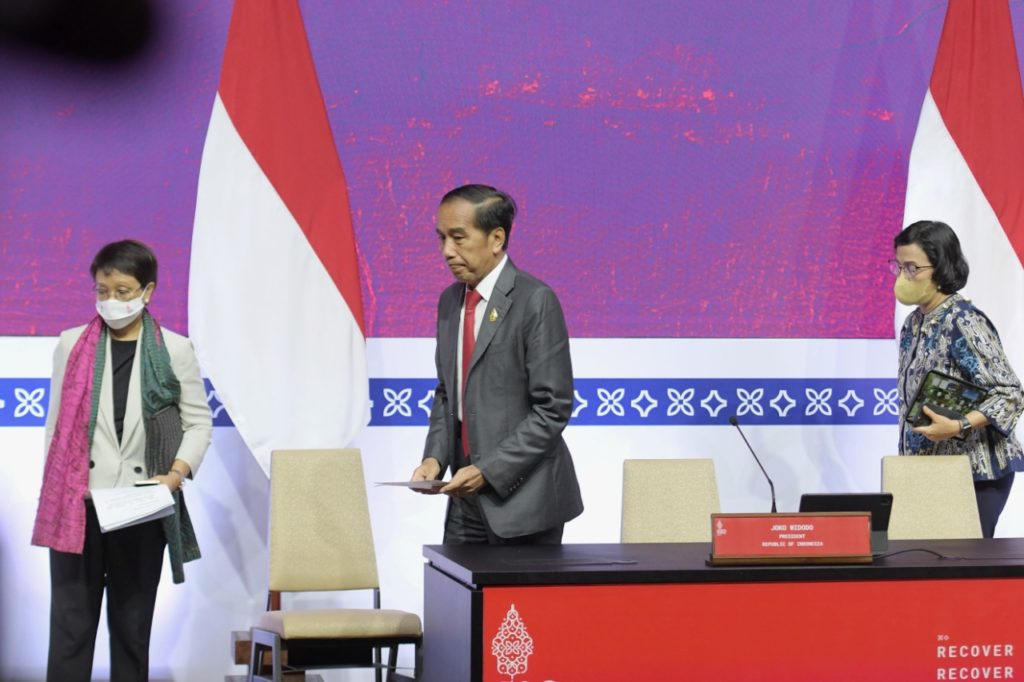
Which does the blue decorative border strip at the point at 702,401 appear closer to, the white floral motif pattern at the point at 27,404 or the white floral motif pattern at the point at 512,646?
the white floral motif pattern at the point at 27,404

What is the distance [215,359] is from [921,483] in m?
2.25

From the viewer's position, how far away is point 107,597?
3.64 metres

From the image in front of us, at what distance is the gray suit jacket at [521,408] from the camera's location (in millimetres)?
2979

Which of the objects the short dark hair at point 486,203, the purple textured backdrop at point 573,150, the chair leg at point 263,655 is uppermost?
the purple textured backdrop at point 573,150

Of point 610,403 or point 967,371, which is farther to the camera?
point 610,403

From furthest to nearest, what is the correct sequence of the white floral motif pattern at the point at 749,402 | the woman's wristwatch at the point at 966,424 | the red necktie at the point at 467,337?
1. the white floral motif pattern at the point at 749,402
2. the woman's wristwatch at the point at 966,424
3. the red necktie at the point at 467,337

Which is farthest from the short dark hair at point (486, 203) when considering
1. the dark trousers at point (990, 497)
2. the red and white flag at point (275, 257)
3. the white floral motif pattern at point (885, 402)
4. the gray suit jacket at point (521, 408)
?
the white floral motif pattern at point (885, 402)

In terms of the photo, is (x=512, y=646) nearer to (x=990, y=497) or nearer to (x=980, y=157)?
(x=990, y=497)

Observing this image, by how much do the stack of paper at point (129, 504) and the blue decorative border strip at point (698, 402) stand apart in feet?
3.24

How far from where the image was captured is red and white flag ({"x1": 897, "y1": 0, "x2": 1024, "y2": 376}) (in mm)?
4613

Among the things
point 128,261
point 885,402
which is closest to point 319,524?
point 128,261

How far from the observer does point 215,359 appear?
13.2ft

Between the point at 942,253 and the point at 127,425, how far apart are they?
2497 millimetres

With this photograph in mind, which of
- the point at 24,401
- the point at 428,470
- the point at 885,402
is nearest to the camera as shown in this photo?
the point at 428,470
